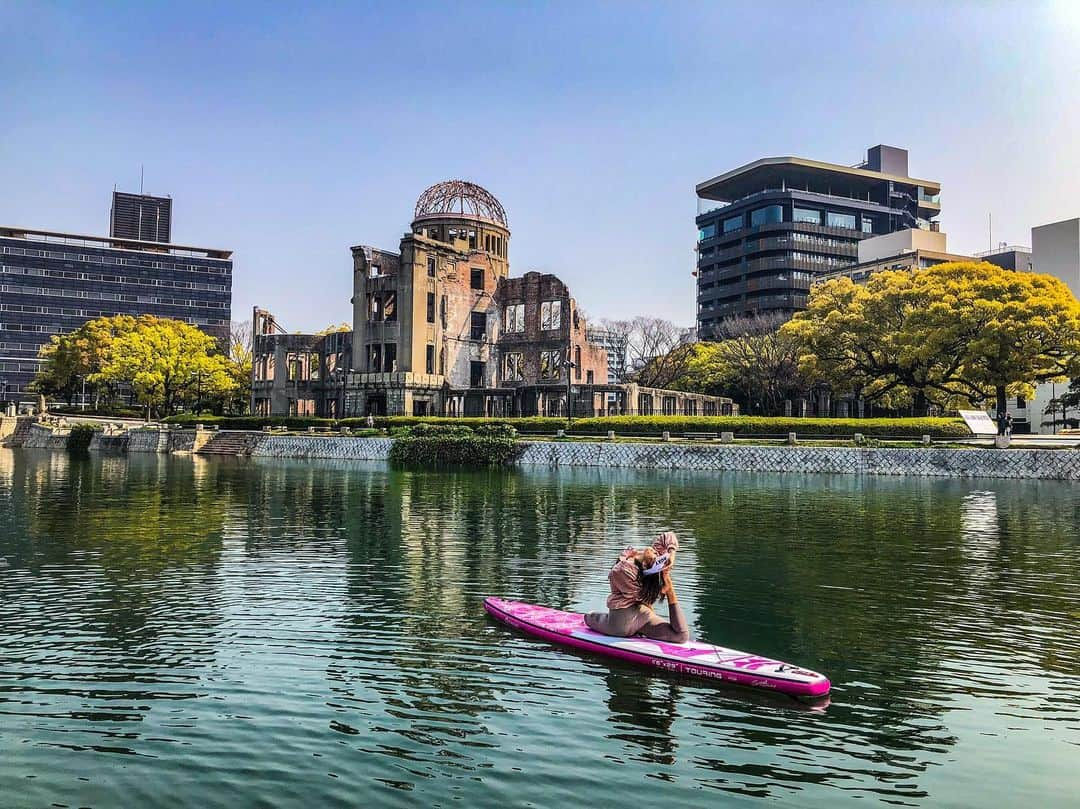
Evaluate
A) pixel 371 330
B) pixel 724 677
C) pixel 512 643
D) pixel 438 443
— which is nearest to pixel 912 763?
pixel 724 677

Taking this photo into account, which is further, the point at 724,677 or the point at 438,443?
the point at 438,443

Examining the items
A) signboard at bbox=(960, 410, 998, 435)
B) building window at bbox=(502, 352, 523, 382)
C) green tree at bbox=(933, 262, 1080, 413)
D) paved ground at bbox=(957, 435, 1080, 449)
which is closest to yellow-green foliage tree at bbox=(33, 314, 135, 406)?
building window at bbox=(502, 352, 523, 382)

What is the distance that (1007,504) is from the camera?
100 feet

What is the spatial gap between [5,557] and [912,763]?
19.4 metres

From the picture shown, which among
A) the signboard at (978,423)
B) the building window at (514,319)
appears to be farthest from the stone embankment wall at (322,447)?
the signboard at (978,423)

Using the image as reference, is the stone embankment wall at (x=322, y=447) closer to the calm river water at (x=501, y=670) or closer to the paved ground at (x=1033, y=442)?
the calm river water at (x=501, y=670)

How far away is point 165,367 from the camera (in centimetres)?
8312

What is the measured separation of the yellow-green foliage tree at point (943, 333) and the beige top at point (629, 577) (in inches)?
1647

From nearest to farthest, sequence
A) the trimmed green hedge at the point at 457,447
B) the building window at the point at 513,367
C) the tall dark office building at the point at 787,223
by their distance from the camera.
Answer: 1. the trimmed green hedge at the point at 457,447
2. the building window at the point at 513,367
3. the tall dark office building at the point at 787,223

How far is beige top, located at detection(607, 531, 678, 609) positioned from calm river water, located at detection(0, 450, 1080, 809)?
3.16 ft

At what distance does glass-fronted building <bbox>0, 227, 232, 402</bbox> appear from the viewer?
13625cm

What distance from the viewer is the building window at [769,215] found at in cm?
12043

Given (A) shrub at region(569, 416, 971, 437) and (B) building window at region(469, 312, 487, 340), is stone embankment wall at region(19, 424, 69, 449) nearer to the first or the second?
(B) building window at region(469, 312, 487, 340)

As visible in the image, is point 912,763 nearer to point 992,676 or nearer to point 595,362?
point 992,676
